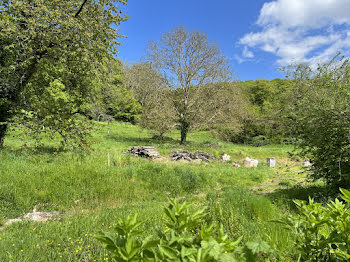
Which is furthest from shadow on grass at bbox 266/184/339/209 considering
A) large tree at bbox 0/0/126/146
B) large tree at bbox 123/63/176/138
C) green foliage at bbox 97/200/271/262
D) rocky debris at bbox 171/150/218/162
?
large tree at bbox 123/63/176/138

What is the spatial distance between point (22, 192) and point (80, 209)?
6.18 feet

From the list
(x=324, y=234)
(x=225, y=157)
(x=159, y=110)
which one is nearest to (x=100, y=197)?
(x=324, y=234)

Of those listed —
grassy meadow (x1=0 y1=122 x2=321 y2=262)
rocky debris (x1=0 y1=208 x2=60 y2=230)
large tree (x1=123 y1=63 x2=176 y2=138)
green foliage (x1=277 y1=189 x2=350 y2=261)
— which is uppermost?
large tree (x1=123 y1=63 x2=176 y2=138)

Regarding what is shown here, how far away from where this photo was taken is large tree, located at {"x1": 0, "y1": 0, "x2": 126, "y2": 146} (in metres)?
8.52

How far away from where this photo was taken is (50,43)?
9945 millimetres

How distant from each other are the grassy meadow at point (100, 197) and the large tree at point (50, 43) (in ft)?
10.5

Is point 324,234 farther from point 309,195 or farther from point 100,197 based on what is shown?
point 100,197

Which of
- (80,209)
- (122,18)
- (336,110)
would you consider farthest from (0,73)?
(336,110)

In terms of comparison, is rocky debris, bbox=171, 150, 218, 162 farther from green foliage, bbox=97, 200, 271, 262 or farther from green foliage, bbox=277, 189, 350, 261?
green foliage, bbox=97, 200, 271, 262

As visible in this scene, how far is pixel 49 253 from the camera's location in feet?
9.46

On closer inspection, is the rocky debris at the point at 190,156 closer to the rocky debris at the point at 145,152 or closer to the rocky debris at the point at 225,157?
the rocky debris at the point at 225,157

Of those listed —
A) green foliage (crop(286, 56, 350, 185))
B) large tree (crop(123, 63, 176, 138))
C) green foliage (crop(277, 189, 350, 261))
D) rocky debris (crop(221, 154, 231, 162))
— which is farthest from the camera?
large tree (crop(123, 63, 176, 138))

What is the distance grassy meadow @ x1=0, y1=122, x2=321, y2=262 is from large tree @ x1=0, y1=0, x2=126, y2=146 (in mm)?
3214

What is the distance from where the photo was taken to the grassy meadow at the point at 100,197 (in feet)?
10.2
